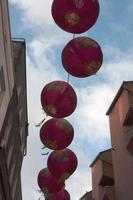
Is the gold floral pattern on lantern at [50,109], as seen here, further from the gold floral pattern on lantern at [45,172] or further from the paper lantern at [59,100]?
the gold floral pattern on lantern at [45,172]

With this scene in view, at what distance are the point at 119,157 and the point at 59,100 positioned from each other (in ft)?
25.5

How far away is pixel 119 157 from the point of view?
51.9ft

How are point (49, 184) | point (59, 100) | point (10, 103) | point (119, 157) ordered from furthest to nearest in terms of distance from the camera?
point (119, 157)
point (10, 103)
point (49, 184)
point (59, 100)

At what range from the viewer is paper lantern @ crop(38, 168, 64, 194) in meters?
10.5

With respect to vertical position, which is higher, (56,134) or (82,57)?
(82,57)

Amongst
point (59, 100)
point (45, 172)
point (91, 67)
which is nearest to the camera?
point (91, 67)

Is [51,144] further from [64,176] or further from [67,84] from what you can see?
[67,84]

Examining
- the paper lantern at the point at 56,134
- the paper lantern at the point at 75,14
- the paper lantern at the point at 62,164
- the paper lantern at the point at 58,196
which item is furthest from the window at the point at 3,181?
the paper lantern at the point at 75,14

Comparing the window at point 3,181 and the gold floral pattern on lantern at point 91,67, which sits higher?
the gold floral pattern on lantern at point 91,67

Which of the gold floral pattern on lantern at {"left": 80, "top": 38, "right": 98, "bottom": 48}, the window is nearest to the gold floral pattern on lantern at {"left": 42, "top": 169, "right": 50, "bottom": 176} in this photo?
the window

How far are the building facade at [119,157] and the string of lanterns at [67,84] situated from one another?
5034mm

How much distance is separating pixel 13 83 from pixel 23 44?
220 cm

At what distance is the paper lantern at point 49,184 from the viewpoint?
10.5 meters

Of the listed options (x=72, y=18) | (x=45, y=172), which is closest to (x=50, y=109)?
(x=72, y=18)
